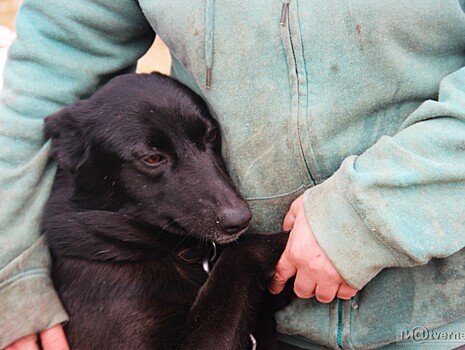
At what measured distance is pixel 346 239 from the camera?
4.07 feet

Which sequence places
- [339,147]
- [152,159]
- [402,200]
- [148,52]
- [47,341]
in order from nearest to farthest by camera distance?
[402,200], [339,147], [47,341], [152,159], [148,52]

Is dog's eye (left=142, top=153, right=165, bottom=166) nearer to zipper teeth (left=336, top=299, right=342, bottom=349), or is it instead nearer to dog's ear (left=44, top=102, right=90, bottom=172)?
dog's ear (left=44, top=102, right=90, bottom=172)

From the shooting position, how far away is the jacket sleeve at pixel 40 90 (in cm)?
153

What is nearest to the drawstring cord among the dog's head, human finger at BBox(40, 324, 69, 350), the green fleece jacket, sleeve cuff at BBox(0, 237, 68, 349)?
the green fleece jacket

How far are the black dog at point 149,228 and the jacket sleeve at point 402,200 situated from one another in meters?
0.31

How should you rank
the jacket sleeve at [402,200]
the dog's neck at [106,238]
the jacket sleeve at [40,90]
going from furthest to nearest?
1. the dog's neck at [106,238]
2. the jacket sleeve at [40,90]
3. the jacket sleeve at [402,200]

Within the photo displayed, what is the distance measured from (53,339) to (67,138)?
24.9 inches

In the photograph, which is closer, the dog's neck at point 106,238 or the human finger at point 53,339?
the human finger at point 53,339

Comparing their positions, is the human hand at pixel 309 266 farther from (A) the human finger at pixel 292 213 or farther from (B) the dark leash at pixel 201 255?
(B) the dark leash at pixel 201 255

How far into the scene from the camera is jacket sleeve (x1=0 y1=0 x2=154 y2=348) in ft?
5.03

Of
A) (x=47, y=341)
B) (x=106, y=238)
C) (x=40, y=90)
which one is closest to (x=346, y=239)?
(x=106, y=238)

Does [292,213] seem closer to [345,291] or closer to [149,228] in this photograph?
[345,291]

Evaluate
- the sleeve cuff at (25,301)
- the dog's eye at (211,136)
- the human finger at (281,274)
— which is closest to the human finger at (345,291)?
the human finger at (281,274)

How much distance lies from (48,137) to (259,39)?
2.61ft
